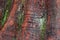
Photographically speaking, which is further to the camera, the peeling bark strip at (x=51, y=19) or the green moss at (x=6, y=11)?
the green moss at (x=6, y=11)

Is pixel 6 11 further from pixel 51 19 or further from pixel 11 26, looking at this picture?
pixel 51 19

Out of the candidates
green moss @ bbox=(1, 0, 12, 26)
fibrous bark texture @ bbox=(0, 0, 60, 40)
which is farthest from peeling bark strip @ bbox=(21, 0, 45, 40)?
green moss @ bbox=(1, 0, 12, 26)

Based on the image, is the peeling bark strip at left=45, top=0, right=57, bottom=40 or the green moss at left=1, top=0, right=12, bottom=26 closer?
the peeling bark strip at left=45, top=0, right=57, bottom=40

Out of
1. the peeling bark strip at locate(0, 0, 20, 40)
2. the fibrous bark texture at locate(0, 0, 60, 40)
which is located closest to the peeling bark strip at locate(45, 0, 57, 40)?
the fibrous bark texture at locate(0, 0, 60, 40)

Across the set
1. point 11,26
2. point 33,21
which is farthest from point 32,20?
point 11,26

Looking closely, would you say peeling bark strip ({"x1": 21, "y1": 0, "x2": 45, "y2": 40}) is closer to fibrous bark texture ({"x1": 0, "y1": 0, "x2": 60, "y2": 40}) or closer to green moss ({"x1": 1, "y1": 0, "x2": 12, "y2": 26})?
fibrous bark texture ({"x1": 0, "y1": 0, "x2": 60, "y2": 40})

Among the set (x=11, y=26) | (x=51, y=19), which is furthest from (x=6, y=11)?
(x=51, y=19)

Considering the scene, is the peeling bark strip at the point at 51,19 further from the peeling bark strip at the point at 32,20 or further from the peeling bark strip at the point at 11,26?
the peeling bark strip at the point at 11,26

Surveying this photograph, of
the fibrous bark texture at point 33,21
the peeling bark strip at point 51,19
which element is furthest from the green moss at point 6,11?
the peeling bark strip at point 51,19

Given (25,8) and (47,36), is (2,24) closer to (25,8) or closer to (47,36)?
(25,8)

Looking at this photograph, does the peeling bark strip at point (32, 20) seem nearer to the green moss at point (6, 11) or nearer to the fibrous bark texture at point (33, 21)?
the fibrous bark texture at point (33, 21)

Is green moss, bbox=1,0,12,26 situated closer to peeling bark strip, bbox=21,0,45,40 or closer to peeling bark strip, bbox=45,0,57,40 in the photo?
peeling bark strip, bbox=21,0,45,40

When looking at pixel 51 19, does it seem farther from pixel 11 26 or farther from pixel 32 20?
pixel 11 26

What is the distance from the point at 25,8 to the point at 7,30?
0.53ft
